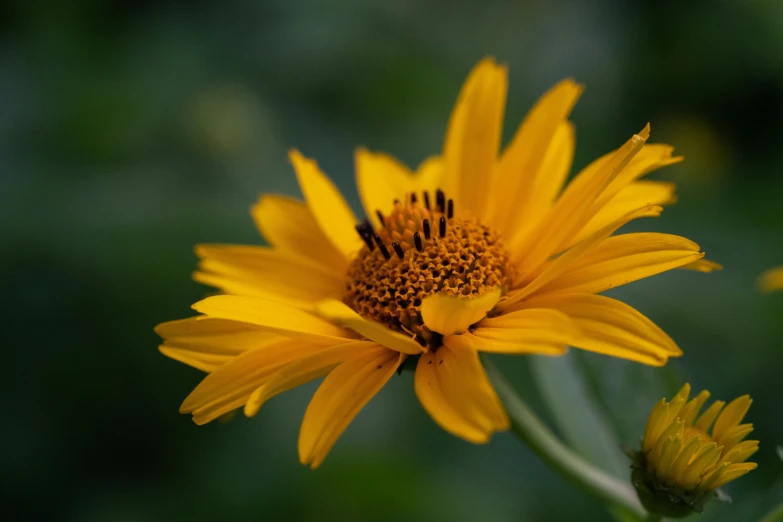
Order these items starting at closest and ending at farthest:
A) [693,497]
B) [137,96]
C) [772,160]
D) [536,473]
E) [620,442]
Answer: [693,497], [620,442], [536,473], [772,160], [137,96]

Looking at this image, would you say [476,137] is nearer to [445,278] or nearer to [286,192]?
[445,278]

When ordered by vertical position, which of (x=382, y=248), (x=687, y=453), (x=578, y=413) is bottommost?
(x=578, y=413)

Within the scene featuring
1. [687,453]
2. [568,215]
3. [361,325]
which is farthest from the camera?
[568,215]

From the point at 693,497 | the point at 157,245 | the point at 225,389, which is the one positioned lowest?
the point at 693,497

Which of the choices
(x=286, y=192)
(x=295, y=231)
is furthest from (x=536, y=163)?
(x=286, y=192)

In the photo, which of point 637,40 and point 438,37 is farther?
point 438,37

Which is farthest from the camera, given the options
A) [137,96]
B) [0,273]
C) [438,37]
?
[438,37]

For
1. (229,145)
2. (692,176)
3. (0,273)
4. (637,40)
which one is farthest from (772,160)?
(0,273)

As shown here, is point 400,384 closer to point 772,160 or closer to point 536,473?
point 536,473
